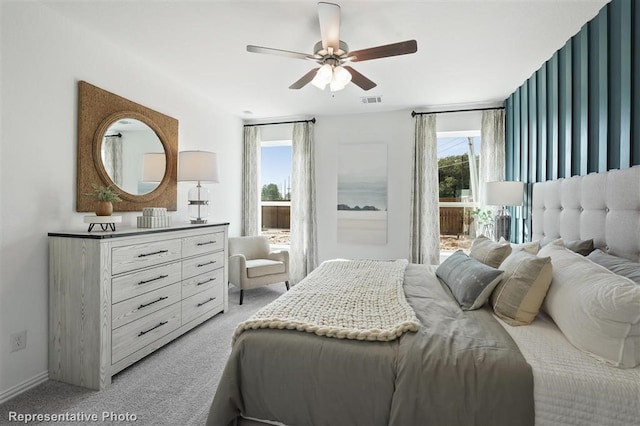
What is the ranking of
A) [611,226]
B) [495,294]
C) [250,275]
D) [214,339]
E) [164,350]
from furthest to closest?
1. [250,275]
2. [214,339]
3. [164,350]
4. [611,226]
5. [495,294]

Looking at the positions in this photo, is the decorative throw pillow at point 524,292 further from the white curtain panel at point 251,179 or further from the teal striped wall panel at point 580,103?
the white curtain panel at point 251,179

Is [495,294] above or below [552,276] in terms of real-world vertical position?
below

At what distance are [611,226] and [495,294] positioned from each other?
0.87 m

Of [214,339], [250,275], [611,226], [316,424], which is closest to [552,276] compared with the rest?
[611,226]

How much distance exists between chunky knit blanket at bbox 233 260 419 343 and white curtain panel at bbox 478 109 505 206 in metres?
2.61

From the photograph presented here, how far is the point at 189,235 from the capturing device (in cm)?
301

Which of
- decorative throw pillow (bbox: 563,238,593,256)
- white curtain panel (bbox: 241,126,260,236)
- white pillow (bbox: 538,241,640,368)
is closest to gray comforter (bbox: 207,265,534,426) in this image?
white pillow (bbox: 538,241,640,368)

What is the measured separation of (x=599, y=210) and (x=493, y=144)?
7.72 feet

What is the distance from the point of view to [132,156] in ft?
9.86

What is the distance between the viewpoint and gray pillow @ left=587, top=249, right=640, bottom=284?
1444 millimetres

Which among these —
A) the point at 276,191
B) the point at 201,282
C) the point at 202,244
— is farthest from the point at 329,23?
Result: the point at 276,191

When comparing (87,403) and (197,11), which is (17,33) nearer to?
(197,11)

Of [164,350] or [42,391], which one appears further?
[164,350]

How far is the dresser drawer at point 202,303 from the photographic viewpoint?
2961mm
